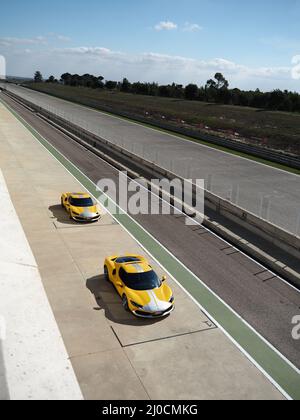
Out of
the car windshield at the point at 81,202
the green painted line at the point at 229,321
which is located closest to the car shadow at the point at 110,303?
Result: the green painted line at the point at 229,321

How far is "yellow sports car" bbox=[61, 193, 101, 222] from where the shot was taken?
67.6ft

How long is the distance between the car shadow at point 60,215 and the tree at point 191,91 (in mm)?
137210

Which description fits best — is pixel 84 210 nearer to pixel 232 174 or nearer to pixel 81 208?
pixel 81 208

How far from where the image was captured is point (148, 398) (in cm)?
915

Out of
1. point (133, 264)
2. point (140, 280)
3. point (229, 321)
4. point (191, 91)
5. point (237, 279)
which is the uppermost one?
point (191, 91)

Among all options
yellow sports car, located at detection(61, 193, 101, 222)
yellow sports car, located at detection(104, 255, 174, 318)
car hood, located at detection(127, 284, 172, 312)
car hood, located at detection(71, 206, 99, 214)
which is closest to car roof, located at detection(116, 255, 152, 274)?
yellow sports car, located at detection(104, 255, 174, 318)

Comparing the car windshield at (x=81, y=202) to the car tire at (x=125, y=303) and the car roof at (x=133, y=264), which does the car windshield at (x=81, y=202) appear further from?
the car tire at (x=125, y=303)

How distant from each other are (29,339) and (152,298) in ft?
12.5

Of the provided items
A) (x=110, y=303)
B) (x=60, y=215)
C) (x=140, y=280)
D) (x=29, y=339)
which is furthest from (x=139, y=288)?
(x=60, y=215)

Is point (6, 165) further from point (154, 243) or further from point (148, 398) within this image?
point (148, 398)

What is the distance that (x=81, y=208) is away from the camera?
20.9 m

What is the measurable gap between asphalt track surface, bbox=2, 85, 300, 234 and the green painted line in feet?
21.6

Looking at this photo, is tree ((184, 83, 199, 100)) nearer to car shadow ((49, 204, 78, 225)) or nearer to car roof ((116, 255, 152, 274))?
car shadow ((49, 204, 78, 225))

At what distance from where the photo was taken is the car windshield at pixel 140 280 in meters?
13.1
